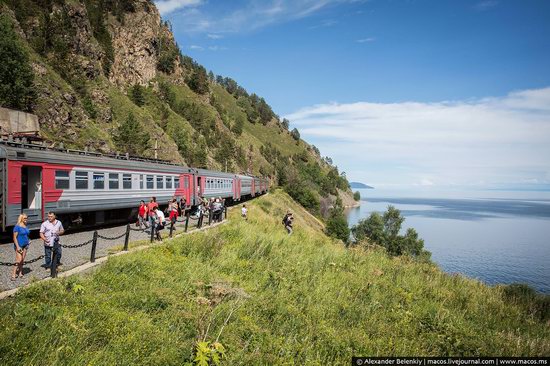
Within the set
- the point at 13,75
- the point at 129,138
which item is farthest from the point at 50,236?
the point at 129,138

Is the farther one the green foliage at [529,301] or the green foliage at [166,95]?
the green foliage at [166,95]

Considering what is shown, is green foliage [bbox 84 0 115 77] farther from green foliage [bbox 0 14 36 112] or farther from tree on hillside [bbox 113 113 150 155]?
green foliage [bbox 0 14 36 112]

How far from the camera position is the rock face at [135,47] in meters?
78.6

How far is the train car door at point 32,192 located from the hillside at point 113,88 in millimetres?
5857

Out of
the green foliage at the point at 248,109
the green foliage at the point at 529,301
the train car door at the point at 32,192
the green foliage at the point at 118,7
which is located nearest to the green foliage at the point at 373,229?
the green foliage at the point at 529,301

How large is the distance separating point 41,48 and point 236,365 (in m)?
56.8

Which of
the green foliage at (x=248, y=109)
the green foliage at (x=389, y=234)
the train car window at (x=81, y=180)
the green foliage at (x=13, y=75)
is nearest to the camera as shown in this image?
the train car window at (x=81, y=180)

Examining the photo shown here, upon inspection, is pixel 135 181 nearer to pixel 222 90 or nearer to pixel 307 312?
pixel 307 312

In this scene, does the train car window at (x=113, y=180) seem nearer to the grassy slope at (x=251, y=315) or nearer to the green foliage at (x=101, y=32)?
the grassy slope at (x=251, y=315)

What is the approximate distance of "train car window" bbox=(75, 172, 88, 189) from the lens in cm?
1644

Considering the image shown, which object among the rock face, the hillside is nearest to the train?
the hillside

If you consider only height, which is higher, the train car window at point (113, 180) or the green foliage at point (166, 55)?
the green foliage at point (166, 55)

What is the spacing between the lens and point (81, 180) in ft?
54.7

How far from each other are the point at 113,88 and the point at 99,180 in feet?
181
